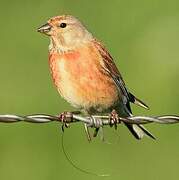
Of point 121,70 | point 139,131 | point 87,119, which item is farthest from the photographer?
point 121,70

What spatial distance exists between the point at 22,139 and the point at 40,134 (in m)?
0.17

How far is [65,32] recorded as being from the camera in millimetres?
9859

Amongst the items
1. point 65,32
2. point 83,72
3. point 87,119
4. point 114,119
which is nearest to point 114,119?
point 114,119

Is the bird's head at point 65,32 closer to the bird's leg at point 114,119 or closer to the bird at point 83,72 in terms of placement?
the bird at point 83,72

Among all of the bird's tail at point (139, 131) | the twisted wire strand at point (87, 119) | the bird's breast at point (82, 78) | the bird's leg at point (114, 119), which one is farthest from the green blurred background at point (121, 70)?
the twisted wire strand at point (87, 119)

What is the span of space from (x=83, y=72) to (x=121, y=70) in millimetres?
3553

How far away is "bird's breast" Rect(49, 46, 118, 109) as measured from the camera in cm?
948

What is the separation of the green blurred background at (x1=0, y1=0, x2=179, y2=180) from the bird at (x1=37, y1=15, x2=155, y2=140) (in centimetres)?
98

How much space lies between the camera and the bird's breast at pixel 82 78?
948cm

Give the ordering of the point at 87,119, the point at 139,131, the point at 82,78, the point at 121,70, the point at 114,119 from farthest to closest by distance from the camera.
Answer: the point at 121,70, the point at 139,131, the point at 82,78, the point at 114,119, the point at 87,119

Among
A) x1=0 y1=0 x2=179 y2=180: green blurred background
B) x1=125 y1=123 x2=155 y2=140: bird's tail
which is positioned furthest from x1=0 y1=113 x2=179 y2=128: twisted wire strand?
x1=0 y1=0 x2=179 y2=180: green blurred background

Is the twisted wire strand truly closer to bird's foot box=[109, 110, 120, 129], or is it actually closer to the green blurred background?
bird's foot box=[109, 110, 120, 129]

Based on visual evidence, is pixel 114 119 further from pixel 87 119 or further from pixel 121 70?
pixel 121 70

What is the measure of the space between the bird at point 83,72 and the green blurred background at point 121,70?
0.98m
